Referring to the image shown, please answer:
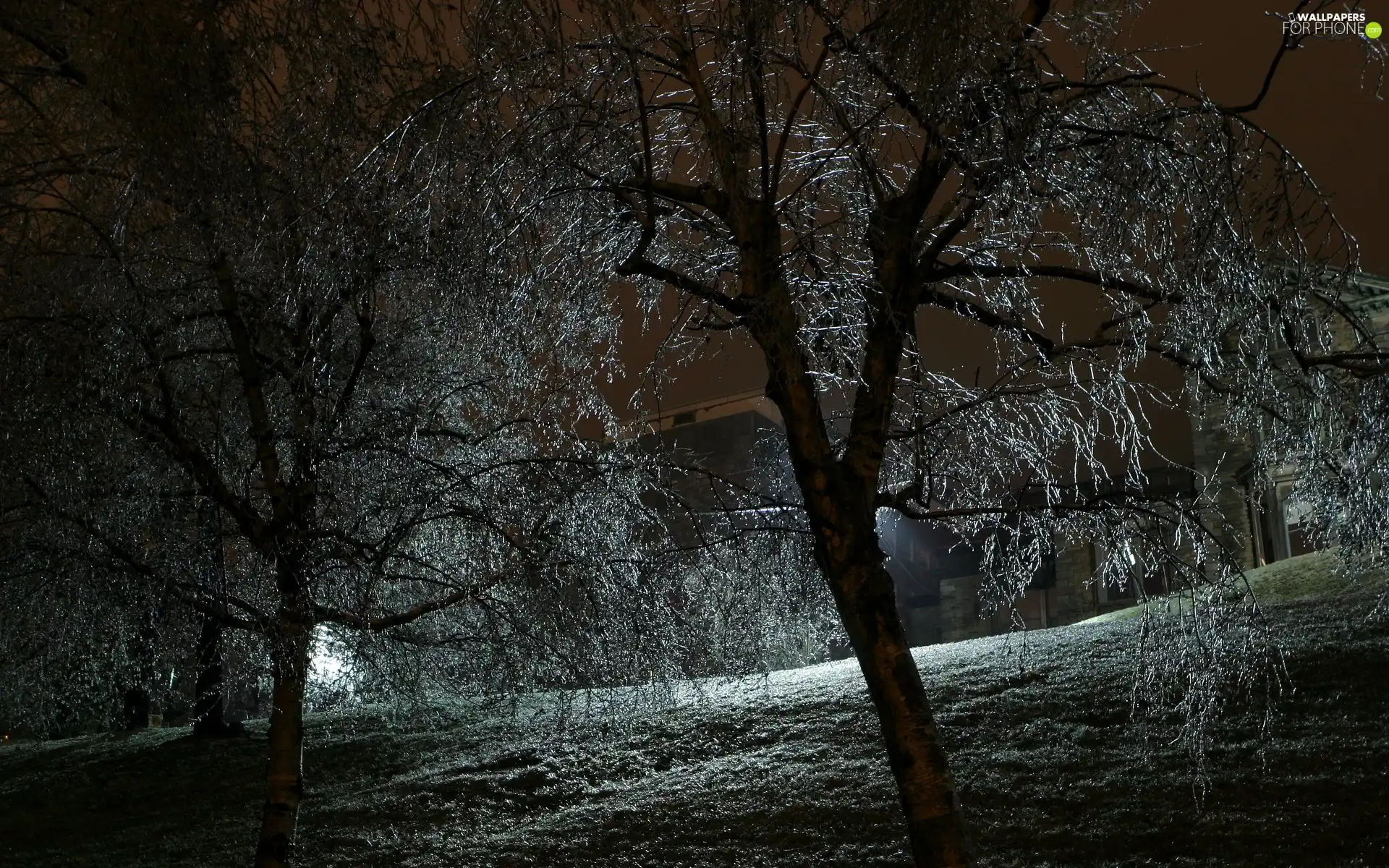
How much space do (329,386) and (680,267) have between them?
3.08 m

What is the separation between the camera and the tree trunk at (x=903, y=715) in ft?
18.4

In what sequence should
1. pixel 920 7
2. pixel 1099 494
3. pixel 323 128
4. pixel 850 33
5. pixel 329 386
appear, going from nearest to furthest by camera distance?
pixel 920 7, pixel 850 33, pixel 1099 494, pixel 323 128, pixel 329 386

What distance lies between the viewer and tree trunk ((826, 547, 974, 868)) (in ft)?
18.4

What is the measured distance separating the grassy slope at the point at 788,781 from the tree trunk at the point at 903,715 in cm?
429

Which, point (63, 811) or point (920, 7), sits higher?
point (920, 7)

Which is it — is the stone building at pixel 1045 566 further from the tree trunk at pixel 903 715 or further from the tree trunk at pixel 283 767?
the tree trunk at pixel 903 715

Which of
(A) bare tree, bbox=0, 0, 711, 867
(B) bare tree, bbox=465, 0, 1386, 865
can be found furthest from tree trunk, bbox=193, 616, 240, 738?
(B) bare tree, bbox=465, 0, 1386, 865

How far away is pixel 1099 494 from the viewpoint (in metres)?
6.65

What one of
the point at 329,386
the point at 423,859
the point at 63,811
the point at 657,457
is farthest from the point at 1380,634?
the point at 63,811

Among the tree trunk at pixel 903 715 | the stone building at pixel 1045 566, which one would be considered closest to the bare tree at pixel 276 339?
the tree trunk at pixel 903 715

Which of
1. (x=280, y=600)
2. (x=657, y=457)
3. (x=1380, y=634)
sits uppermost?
(x=657, y=457)

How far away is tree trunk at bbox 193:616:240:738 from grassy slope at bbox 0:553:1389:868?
2.11 feet

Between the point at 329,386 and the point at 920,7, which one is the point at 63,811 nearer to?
the point at 329,386

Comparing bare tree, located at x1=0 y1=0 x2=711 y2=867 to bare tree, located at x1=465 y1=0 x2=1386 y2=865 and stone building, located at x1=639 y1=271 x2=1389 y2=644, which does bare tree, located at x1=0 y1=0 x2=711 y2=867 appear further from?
stone building, located at x1=639 y1=271 x2=1389 y2=644
